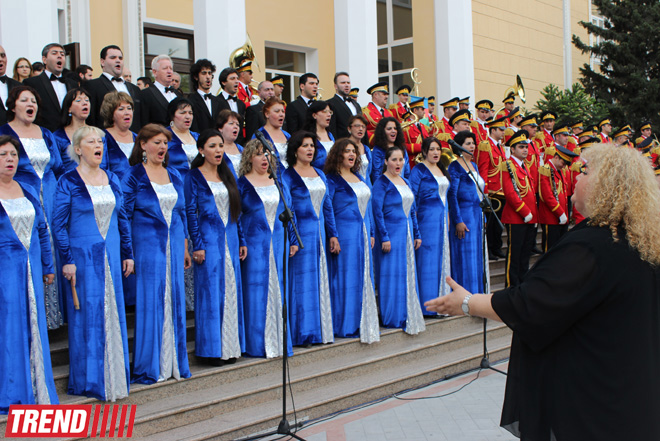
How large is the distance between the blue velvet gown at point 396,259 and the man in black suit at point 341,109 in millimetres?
1388

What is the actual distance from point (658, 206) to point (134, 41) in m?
12.2

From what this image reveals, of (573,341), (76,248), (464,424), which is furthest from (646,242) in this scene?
(76,248)

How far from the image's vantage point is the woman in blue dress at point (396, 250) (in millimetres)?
7500

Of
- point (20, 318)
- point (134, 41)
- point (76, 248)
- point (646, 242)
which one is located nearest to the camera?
point (646, 242)

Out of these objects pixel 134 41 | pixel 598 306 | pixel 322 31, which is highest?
pixel 322 31

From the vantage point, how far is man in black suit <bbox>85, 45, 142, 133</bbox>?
664cm

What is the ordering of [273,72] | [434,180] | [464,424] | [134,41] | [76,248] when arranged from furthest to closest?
[273,72] < [134,41] < [434,180] < [464,424] < [76,248]

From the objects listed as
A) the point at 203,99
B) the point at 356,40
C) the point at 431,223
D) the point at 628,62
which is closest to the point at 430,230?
the point at 431,223

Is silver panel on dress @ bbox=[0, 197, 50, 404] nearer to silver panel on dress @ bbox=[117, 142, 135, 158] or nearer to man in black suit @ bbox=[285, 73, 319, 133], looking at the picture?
silver panel on dress @ bbox=[117, 142, 135, 158]

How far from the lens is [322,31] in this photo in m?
17.6

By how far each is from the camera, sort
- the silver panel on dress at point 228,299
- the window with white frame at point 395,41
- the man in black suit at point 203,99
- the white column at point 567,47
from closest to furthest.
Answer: the silver panel on dress at point 228,299, the man in black suit at point 203,99, the window with white frame at point 395,41, the white column at point 567,47

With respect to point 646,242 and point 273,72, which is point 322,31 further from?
point 646,242

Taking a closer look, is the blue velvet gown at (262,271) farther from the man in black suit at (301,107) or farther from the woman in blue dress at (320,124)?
the man in black suit at (301,107)

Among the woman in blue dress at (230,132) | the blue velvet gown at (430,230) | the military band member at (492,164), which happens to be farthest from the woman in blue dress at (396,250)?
the military band member at (492,164)
